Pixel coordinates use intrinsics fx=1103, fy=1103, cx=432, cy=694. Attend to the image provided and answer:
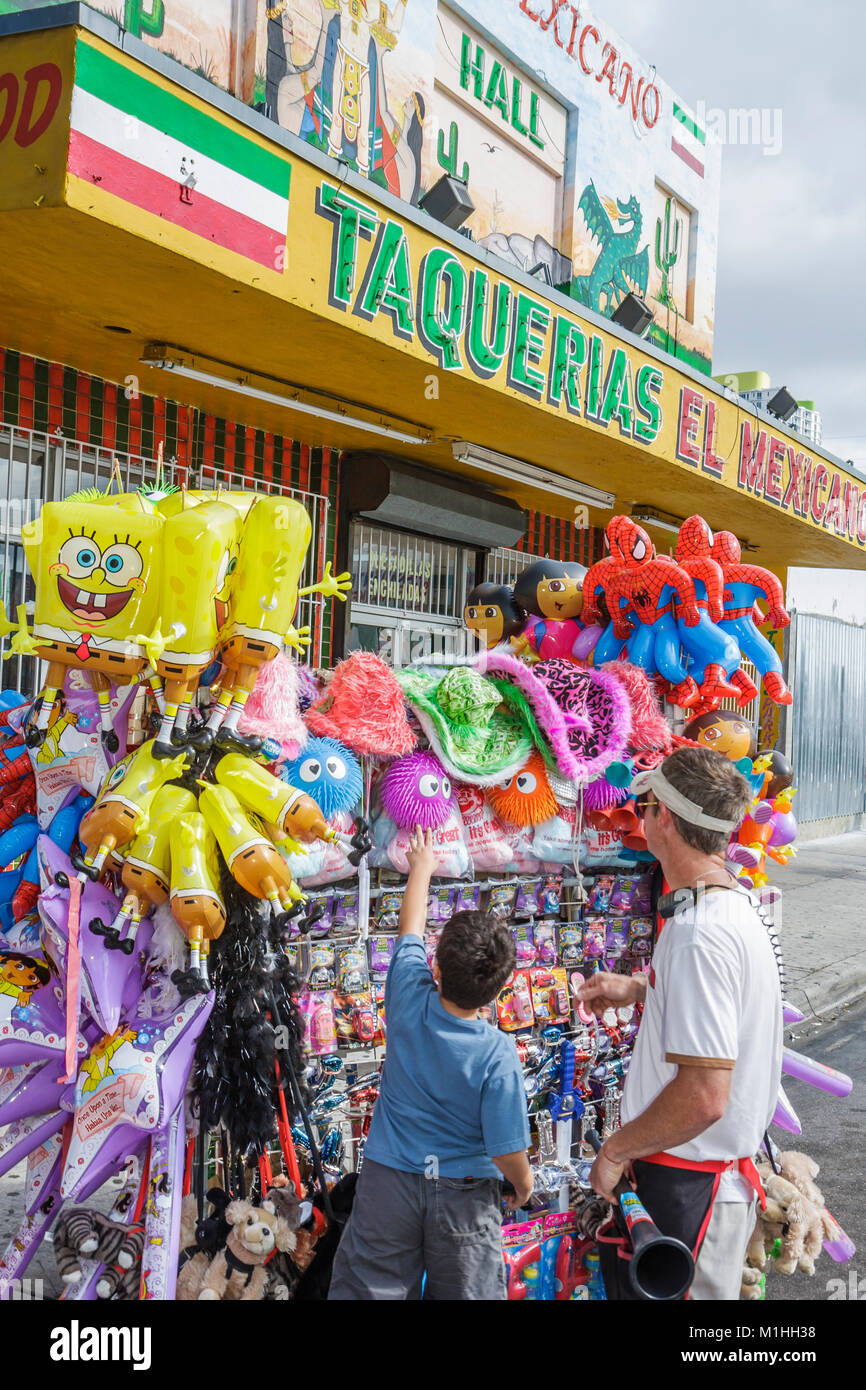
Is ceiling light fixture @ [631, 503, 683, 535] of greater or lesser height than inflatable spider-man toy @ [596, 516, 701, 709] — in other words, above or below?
above

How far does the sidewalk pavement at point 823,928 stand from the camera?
7438mm

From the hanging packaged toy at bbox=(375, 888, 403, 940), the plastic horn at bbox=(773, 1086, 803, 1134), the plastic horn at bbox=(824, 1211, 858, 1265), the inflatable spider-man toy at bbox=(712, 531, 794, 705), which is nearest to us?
the hanging packaged toy at bbox=(375, 888, 403, 940)

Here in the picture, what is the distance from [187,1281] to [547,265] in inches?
376

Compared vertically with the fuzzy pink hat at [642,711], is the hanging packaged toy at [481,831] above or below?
below

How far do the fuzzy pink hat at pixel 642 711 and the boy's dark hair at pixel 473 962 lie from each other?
140 cm

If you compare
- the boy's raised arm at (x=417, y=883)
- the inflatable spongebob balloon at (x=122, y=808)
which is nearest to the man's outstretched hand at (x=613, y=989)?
the boy's raised arm at (x=417, y=883)

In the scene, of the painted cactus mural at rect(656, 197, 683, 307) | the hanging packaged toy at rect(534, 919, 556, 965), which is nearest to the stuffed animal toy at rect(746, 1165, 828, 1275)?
the hanging packaged toy at rect(534, 919, 556, 965)

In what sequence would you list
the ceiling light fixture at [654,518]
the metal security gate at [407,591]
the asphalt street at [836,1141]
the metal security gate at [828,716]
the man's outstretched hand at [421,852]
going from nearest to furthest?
the man's outstretched hand at [421,852] → the asphalt street at [836,1141] → the metal security gate at [407,591] → the ceiling light fixture at [654,518] → the metal security gate at [828,716]

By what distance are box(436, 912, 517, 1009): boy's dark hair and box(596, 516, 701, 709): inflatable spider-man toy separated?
1.67 meters

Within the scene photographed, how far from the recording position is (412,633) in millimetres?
8812

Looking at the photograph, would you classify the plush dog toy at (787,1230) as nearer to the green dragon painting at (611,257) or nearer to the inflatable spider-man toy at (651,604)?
the inflatable spider-man toy at (651,604)

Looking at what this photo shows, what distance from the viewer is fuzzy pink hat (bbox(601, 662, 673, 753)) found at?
12.1ft

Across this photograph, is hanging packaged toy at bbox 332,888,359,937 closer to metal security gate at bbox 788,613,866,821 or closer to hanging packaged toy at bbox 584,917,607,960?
hanging packaged toy at bbox 584,917,607,960
